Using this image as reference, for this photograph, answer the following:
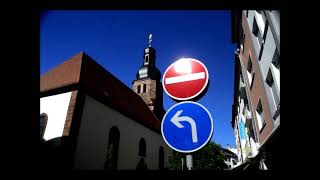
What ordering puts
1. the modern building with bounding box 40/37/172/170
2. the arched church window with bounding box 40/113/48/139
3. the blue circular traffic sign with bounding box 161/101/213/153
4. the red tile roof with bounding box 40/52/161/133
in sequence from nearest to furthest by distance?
the blue circular traffic sign with bounding box 161/101/213/153, the modern building with bounding box 40/37/172/170, the arched church window with bounding box 40/113/48/139, the red tile roof with bounding box 40/52/161/133

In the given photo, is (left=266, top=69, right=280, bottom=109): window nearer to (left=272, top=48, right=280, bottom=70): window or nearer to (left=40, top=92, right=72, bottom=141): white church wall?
(left=272, top=48, right=280, bottom=70): window

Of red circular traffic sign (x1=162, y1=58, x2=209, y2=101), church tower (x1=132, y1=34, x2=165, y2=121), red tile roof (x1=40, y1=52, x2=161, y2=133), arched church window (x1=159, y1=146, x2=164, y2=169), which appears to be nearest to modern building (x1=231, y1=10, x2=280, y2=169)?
red circular traffic sign (x1=162, y1=58, x2=209, y2=101)

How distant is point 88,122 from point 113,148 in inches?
146

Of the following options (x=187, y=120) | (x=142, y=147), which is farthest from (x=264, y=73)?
(x=142, y=147)

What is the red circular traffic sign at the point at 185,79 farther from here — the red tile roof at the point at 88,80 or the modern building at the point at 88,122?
the red tile roof at the point at 88,80

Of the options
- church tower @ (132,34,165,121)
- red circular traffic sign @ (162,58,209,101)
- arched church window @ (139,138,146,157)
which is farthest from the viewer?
church tower @ (132,34,165,121)

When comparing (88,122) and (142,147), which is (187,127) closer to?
(88,122)

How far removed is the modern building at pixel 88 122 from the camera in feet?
52.4

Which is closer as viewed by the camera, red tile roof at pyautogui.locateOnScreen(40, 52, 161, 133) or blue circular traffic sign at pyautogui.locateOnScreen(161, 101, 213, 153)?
blue circular traffic sign at pyautogui.locateOnScreen(161, 101, 213, 153)

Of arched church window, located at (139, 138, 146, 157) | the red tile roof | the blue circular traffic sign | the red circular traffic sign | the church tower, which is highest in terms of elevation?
the church tower

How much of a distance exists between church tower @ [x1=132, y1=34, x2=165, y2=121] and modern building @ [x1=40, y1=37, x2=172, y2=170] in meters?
9.95

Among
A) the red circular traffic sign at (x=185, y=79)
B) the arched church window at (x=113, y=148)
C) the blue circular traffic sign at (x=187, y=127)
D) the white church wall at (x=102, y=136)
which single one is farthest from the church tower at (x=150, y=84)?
the blue circular traffic sign at (x=187, y=127)

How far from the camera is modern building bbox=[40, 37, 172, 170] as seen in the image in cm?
1596

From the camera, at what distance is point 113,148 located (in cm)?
2011
